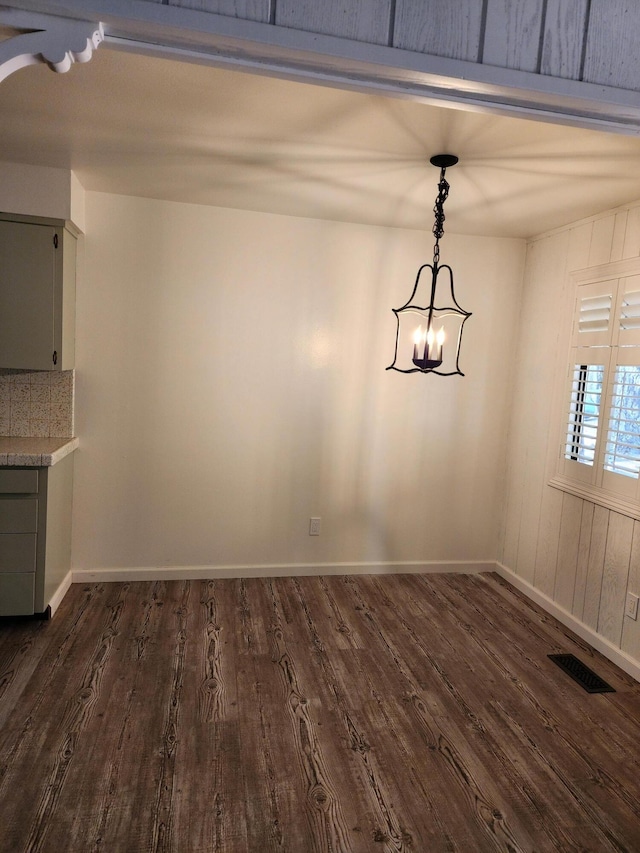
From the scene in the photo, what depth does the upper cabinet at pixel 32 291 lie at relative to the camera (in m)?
3.35

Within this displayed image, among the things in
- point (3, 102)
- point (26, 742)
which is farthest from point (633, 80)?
point (26, 742)

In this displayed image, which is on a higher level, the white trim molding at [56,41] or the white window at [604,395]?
the white trim molding at [56,41]

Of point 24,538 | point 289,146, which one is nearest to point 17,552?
point 24,538

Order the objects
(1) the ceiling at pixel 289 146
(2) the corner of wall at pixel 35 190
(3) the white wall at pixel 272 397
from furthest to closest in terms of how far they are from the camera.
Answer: (3) the white wall at pixel 272 397, (2) the corner of wall at pixel 35 190, (1) the ceiling at pixel 289 146

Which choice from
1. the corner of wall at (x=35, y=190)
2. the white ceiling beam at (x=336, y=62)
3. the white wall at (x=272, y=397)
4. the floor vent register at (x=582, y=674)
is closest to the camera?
the white ceiling beam at (x=336, y=62)

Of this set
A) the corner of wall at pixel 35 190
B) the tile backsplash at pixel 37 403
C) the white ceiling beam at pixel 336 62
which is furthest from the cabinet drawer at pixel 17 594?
the white ceiling beam at pixel 336 62

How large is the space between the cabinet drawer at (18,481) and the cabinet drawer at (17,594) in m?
0.47

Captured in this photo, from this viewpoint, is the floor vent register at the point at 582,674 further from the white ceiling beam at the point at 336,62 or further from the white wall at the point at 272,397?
the white ceiling beam at the point at 336,62

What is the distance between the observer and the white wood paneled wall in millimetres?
3309

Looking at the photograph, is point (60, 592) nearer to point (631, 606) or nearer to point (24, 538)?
point (24, 538)

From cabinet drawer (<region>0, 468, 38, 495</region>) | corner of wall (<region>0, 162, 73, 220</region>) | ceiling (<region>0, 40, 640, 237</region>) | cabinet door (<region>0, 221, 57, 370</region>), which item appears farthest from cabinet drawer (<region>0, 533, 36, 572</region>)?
ceiling (<region>0, 40, 640, 237</region>)

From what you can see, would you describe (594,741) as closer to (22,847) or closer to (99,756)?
(99,756)

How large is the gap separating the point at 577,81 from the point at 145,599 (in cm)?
352

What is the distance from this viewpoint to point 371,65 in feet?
4.91
